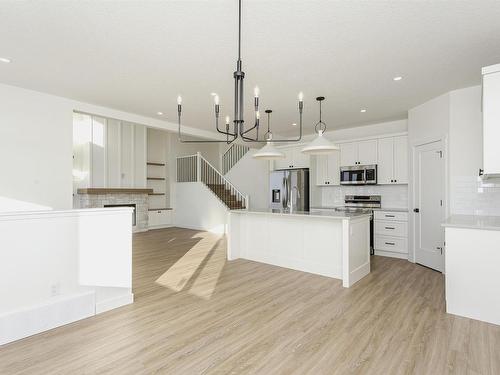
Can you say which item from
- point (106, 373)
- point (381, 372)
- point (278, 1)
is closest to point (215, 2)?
point (278, 1)

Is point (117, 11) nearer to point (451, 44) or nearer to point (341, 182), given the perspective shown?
point (451, 44)

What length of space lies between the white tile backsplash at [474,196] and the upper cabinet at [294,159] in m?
3.20

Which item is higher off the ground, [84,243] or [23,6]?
[23,6]

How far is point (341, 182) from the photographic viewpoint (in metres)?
6.11

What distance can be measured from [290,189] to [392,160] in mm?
2395

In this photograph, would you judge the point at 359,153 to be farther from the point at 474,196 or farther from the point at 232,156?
the point at 232,156

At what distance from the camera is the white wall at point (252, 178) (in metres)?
9.00

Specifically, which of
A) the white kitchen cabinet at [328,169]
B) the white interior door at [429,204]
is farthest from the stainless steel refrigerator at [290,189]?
the white interior door at [429,204]

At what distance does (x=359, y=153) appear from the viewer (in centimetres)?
590

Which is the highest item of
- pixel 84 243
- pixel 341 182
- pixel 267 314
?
pixel 341 182

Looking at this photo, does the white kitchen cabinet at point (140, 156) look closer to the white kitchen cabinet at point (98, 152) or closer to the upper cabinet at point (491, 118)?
the white kitchen cabinet at point (98, 152)

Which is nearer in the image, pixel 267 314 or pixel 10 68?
pixel 267 314

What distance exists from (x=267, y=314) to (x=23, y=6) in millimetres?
3360

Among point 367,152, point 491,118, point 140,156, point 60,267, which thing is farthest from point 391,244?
point 140,156
